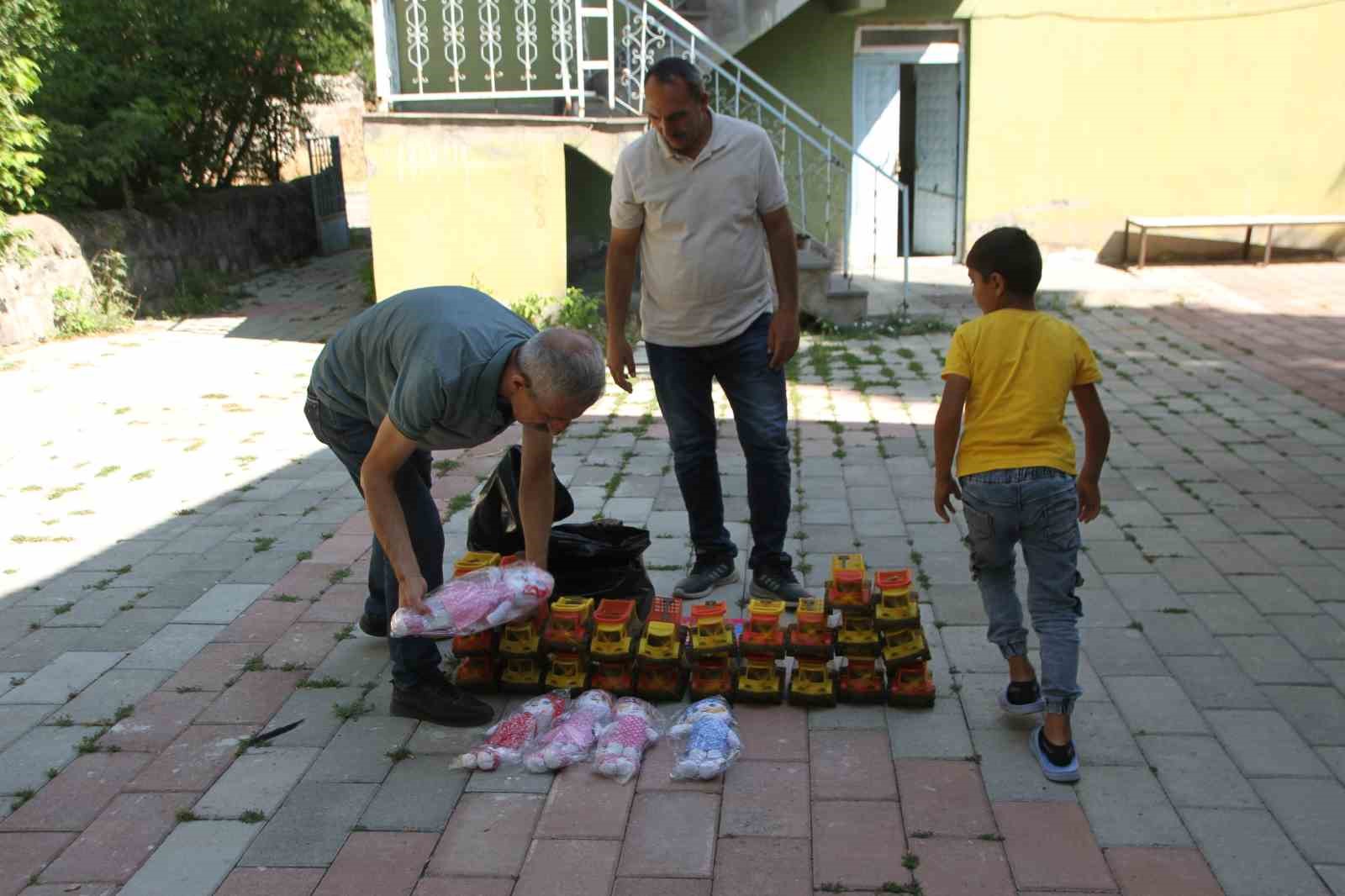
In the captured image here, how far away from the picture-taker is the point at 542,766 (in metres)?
3.35

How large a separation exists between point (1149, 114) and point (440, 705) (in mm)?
11350

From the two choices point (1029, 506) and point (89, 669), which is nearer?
point (1029, 506)

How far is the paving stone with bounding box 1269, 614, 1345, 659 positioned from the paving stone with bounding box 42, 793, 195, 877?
3.55 metres

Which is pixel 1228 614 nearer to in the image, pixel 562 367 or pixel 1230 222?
pixel 562 367

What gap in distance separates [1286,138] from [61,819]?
13.2 metres

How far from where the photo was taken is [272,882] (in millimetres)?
2889

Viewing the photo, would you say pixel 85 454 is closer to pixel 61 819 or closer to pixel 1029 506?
pixel 61 819

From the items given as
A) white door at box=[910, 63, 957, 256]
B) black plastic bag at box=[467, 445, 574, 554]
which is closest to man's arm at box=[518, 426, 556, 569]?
black plastic bag at box=[467, 445, 574, 554]

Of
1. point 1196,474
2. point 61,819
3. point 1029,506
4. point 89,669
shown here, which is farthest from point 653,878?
point 1196,474

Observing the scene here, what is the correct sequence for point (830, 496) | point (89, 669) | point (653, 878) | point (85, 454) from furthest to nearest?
point (85, 454), point (830, 496), point (89, 669), point (653, 878)

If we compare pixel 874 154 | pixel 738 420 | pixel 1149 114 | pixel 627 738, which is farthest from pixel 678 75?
pixel 1149 114

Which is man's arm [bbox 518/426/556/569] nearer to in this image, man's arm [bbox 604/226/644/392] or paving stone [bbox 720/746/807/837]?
man's arm [bbox 604/226/644/392]

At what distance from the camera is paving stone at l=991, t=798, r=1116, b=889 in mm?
2805

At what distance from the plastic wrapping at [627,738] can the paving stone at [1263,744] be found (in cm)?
164
